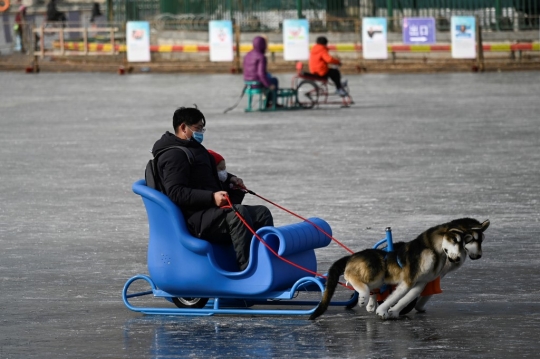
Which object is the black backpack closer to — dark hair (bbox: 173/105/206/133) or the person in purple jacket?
dark hair (bbox: 173/105/206/133)

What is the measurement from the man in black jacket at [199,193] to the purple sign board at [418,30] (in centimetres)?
2807

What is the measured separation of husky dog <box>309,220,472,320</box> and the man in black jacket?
23.6 inches

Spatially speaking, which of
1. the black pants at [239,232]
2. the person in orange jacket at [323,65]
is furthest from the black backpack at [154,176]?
→ the person in orange jacket at [323,65]

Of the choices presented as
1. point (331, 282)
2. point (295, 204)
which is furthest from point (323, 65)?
point (331, 282)

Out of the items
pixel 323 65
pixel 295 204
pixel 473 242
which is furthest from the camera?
pixel 323 65

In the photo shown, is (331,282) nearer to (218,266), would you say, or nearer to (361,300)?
(361,300)

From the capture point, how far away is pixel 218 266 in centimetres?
716

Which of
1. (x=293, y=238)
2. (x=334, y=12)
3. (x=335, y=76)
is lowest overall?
(x=293, y=238)

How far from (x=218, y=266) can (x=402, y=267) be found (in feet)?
3.48

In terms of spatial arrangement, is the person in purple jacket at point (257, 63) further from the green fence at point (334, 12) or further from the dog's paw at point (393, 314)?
the dog's paw at point (393, 314)

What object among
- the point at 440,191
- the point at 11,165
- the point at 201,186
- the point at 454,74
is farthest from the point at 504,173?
the point at 454,74

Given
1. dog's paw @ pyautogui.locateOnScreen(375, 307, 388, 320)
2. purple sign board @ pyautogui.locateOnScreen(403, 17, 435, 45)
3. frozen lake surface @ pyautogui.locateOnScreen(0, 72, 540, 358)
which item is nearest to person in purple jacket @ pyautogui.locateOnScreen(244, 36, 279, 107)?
frozen lake surface @ pyautogui.locateOnScreen(0, 72, 540, 358)

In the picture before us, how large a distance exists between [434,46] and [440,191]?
2275cm

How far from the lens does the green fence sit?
36031mm
